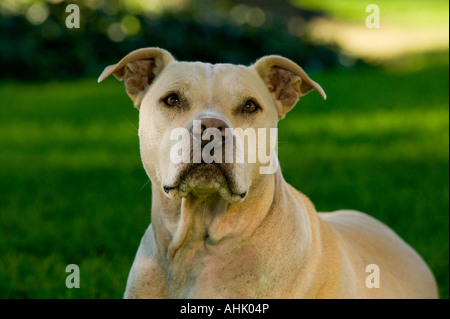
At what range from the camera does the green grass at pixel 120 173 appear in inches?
249

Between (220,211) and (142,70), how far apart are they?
103 centimetres

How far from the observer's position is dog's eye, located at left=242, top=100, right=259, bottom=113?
166 inches

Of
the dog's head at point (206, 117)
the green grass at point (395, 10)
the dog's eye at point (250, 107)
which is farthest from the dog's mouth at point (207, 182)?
the green grass at point (395, 10)

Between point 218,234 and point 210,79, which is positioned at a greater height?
point 210,79

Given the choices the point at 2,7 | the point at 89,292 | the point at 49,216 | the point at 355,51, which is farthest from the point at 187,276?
the point at 355,51

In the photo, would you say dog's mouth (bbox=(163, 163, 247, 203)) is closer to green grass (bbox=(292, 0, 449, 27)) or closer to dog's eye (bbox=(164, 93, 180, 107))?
dog's eye (bbox=(164, 93, 180, 107))

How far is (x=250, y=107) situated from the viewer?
4.24m

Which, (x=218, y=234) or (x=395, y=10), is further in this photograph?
(x=395, y=10)

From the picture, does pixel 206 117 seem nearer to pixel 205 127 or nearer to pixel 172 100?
pixel 205 127

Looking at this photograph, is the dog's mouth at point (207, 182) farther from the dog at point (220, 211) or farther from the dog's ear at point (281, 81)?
the dog's ear at point (281, 81)

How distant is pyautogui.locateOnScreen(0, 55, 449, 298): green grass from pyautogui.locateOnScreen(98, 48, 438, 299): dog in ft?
4.50

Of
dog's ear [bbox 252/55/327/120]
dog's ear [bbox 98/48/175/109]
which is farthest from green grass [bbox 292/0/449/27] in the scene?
dog's ear [bbox 98/48/175/109]

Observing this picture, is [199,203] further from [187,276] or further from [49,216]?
[49,216]

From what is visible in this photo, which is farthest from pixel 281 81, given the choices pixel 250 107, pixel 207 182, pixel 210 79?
pixel 207 182
